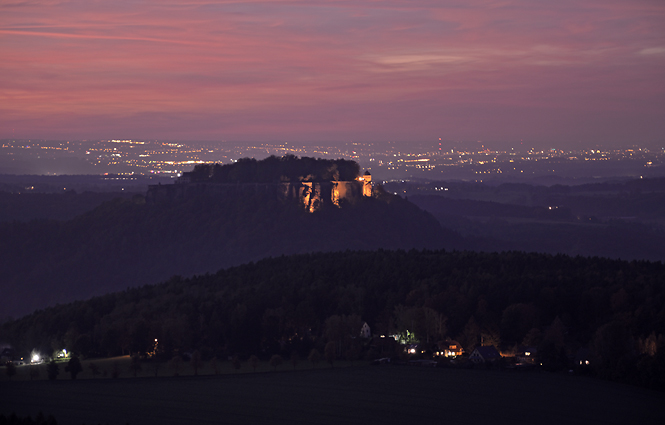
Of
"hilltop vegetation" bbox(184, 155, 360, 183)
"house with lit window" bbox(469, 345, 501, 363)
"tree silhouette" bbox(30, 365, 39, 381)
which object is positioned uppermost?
"hilltop vegetation" bbox(184, 155, 360, 183)

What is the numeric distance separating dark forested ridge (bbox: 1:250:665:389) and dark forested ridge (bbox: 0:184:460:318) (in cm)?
6243

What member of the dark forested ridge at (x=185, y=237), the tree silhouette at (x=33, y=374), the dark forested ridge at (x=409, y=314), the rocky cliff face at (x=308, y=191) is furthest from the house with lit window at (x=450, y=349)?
the rocky cliff face at (x=308, y=191)

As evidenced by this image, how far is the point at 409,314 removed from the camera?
66.6 meters

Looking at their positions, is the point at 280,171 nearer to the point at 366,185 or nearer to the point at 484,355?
the point at 366,185

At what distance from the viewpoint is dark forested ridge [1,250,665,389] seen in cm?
6228

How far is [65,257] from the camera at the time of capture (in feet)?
496

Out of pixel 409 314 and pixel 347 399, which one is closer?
pixel 347 399

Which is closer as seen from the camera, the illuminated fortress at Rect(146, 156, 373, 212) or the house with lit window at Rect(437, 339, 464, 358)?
the house with lit window at Rect(437, 339, 464, 358)

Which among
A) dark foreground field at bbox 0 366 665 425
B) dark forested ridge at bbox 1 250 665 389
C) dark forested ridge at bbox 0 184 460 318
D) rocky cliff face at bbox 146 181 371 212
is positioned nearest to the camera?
dark foreground field at bbox 0 366 665 425

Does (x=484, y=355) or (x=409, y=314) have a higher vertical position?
(x=409, y=314)

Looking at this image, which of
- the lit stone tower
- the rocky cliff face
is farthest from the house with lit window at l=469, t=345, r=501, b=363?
the lit stone tower

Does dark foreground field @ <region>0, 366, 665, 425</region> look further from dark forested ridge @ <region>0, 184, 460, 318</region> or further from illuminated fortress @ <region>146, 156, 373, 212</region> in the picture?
illuminated fortress @ <region>146, 156, 373, 212</region>

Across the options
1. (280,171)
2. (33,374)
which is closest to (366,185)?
(280,171)

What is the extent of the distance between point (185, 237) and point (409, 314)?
95.7 m
